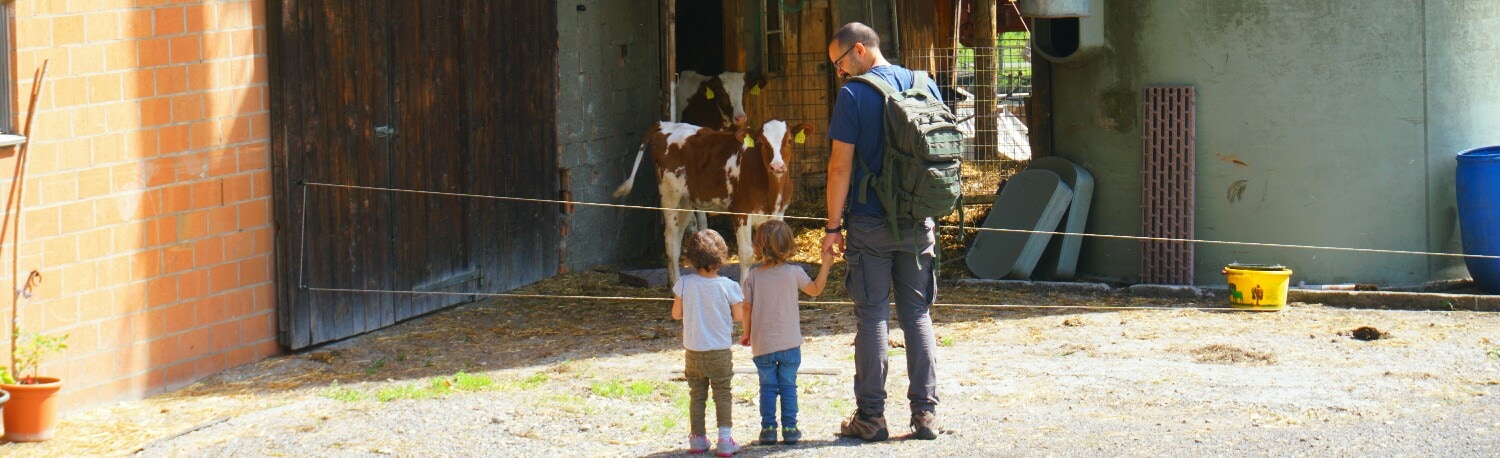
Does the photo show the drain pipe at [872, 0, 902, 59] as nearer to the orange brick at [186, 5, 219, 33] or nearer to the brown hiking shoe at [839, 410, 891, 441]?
the orange brick at [186, 5, 219, 33]

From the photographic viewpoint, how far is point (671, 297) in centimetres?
1081

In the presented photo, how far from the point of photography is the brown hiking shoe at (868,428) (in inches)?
257

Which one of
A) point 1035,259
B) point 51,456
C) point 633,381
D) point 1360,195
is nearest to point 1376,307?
point 1360,195

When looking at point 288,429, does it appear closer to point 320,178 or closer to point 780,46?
point 320,178

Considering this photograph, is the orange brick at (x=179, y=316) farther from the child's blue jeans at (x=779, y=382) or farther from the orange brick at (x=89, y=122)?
the child's blue jeans at (x=779, y=382)

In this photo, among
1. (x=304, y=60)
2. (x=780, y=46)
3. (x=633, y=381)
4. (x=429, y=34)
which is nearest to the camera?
(x=633, y=381)

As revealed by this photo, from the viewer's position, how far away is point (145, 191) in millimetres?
7512

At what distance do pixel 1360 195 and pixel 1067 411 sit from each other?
4374mm

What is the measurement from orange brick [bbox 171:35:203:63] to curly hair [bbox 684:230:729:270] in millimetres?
3036

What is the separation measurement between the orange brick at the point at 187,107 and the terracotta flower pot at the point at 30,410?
1602 mm

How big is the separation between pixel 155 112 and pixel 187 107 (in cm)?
22

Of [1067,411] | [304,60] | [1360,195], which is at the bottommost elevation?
[1067,411]

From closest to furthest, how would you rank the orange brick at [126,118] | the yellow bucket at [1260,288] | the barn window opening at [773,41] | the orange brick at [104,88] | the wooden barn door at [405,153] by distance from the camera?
1. the orange brick at [104,88]
2. the orange brick at [126,118]
3. the wooden barn door at [405,153]
4. the yellow bucket at [1260,288]
5. the barn window opening at [773,41]

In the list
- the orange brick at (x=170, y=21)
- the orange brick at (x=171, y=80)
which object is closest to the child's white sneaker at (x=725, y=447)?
the orange brick at (x=171, y=80)
